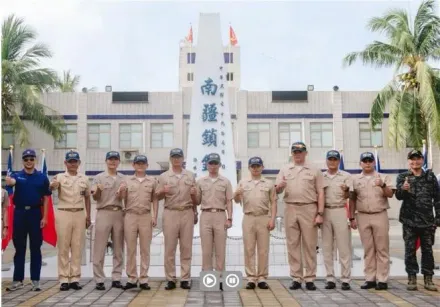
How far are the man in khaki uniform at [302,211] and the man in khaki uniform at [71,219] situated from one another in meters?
2.02

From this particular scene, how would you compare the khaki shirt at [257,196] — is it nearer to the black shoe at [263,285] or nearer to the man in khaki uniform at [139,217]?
the black shoe at [263,285]

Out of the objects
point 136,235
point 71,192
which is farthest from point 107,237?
point 71,192

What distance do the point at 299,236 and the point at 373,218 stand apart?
0.76 m

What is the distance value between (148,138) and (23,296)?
17611mm

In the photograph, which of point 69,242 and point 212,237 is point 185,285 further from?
point 69,242

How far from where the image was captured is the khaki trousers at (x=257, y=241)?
5359mm

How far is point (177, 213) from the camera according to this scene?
5.52 metres

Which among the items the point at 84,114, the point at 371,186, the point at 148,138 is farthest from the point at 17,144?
the point at 371,186

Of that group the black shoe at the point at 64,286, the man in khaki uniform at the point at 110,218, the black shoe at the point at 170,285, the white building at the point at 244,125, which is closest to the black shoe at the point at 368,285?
the black shoe at the point at 170,285

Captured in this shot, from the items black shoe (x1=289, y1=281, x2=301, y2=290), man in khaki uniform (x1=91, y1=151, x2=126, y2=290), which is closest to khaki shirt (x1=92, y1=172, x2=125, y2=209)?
man in khaki uniform (x1=91, y1=151, x2=126, y2=290)

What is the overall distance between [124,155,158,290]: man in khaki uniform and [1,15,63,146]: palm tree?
35.5ft

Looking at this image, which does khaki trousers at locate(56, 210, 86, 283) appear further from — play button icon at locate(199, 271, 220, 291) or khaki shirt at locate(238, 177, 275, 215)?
play button icon at locate(199, 271, 220, 291)

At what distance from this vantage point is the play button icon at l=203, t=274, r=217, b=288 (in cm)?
384

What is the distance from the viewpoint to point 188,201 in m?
5.54
